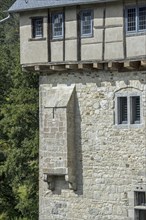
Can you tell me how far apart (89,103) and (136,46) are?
7.84ft

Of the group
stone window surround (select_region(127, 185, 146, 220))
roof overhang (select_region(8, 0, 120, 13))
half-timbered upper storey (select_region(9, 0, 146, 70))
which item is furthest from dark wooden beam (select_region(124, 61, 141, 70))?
stone window surround (select_region(127, 185, 146, 220))

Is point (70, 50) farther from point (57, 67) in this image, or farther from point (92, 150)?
point (92, 150)

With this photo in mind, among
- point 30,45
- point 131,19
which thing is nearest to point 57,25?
point 30,45

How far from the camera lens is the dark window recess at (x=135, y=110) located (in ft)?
68.7

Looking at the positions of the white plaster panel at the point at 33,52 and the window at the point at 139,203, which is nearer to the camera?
the window at the point at 139,203

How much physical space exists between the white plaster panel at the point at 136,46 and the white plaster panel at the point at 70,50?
1.76m

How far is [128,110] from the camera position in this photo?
21016 millimetres

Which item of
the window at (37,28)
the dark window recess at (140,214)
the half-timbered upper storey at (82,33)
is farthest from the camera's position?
the window at (37,28)

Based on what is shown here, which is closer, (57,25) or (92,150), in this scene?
(92,150)

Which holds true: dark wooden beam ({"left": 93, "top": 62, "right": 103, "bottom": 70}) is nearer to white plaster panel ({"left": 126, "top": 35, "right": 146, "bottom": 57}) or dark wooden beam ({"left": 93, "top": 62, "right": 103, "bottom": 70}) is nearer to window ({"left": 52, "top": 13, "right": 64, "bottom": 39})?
white plaster panel ({"left": 126, "top": 35, "right": 146, "bottom": 57})

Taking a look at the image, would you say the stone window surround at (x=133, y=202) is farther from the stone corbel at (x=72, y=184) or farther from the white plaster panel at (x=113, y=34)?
the white plaster panel at (x=113, y=34)

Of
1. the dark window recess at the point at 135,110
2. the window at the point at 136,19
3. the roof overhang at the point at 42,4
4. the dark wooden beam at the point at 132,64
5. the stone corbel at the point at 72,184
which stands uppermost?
the roof overhang at the point at 42,4

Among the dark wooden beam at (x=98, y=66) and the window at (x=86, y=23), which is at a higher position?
the window at (x=86, y=23)

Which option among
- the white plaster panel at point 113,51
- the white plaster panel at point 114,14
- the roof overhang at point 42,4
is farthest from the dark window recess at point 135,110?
the roof overhang at point 42,4
